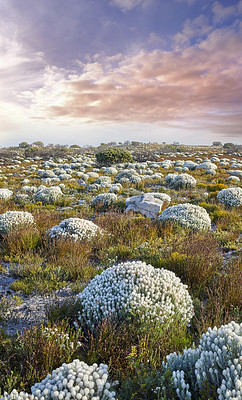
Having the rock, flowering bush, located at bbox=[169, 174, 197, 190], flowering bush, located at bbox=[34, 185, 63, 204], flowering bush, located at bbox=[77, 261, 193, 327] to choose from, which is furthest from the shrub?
flowering bush, located at bbox=[77, 261, 193, 327]

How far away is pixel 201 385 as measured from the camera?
2213 millimetres

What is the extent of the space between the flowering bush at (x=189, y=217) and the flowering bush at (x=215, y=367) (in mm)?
5862

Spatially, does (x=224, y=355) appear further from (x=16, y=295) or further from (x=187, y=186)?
(x=187, y=186)

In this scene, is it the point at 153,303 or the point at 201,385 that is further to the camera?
the point at 153,303

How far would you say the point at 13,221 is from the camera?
7508 millimetres

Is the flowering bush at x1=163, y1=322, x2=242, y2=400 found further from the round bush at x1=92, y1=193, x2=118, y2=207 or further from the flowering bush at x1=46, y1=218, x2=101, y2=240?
the round bush at x1=92, y1=193, x2=118, y2=207

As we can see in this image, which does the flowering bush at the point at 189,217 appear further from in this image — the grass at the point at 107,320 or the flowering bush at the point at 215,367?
the flowering bush at the point at 215,367

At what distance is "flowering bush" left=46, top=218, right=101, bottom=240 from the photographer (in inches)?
267

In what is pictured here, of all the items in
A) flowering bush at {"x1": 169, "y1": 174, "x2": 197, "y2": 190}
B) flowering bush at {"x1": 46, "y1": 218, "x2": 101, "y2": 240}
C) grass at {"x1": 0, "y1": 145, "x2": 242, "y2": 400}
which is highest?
flowering bush at {"x1": 169, "y1": 174, "x2": 197, "y2": 190}

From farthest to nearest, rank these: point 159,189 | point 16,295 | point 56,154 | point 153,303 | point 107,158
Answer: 1. point 56,154
2. point 107,158
3. point 159,189
4. point 16,295
5. point 153,303

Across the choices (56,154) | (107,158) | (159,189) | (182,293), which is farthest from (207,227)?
(56,154)

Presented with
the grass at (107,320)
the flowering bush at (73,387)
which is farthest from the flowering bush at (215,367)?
the flowering bush at (73,387)

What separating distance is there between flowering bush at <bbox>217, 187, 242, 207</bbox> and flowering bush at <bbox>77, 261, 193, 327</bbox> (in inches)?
375

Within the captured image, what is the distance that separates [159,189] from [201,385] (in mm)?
15416
